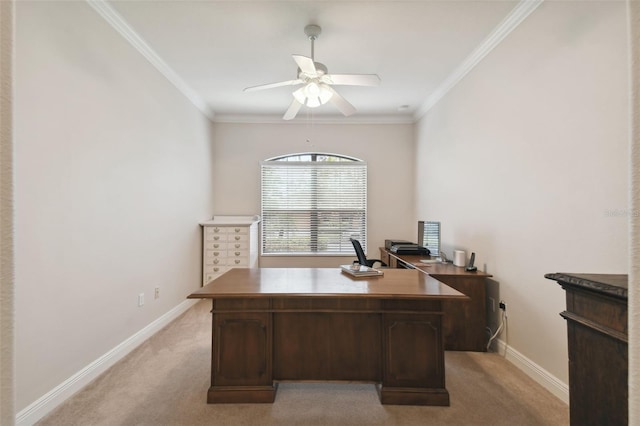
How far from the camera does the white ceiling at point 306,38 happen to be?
7.57 ft

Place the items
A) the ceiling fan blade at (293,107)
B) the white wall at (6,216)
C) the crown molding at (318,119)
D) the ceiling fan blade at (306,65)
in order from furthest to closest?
the crown molding at (318,119)
the ceiling fan blade at (293,107)
the ceiling fan blade at (306,65)
the white wall at (6,216)

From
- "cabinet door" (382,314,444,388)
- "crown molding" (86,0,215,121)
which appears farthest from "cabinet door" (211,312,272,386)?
"crown molding" (86,0,215,121)

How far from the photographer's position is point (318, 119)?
4934mm

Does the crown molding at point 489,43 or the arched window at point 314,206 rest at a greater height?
the crown molding at point 489,43

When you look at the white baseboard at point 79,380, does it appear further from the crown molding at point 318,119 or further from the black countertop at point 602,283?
the crown molding at point 318,119

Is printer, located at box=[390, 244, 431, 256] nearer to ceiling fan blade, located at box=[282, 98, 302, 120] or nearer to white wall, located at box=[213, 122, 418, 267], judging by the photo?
white wall, located at box=[213, 122, 418, 267]

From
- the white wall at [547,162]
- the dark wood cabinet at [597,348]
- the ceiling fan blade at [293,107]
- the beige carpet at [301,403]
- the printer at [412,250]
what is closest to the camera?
the dark wood cabinet at [597,348]

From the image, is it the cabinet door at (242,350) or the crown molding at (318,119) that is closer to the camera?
the cabinet door at (242,350)

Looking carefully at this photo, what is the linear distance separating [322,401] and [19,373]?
5.90ft

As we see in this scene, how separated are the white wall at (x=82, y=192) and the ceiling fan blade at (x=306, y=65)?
5.16ft

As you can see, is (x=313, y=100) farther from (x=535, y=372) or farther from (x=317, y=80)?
(x=535, y=372)

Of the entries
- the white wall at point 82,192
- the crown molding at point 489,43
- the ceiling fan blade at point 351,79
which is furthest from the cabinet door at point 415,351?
the crown molding at point 489,43

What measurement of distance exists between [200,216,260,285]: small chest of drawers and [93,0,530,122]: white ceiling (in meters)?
1.89

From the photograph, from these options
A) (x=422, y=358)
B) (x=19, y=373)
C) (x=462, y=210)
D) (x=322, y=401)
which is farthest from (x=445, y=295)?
(x=19, y=373)
